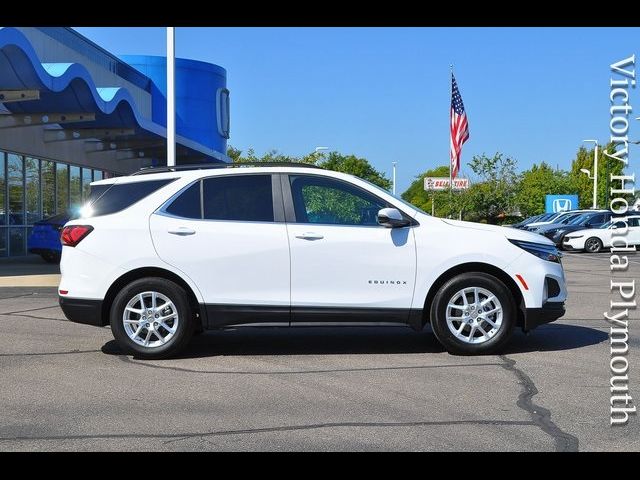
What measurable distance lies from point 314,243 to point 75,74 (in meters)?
13.8

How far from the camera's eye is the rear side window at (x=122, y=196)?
24.7 ft

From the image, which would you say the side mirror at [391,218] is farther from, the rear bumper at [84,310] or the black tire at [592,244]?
the black tire at [592,244]

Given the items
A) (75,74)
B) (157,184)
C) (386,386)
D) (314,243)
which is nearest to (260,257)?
(314,243)

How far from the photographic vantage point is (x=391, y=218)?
7258mm

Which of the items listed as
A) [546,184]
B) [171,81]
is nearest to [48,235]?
[171,81]

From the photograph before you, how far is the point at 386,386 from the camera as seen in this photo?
245 inches

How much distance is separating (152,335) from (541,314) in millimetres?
3640

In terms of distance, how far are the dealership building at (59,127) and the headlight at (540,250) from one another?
1185 cm

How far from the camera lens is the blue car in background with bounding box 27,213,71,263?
19.8m

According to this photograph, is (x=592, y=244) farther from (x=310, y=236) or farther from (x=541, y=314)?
(x=310, y=236)

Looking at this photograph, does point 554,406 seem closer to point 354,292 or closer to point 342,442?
point 342,442

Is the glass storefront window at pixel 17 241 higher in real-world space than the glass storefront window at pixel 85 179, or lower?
lower

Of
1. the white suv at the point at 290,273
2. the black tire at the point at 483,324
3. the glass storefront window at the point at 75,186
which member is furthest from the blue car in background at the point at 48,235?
the black tire at the point at 483,324
